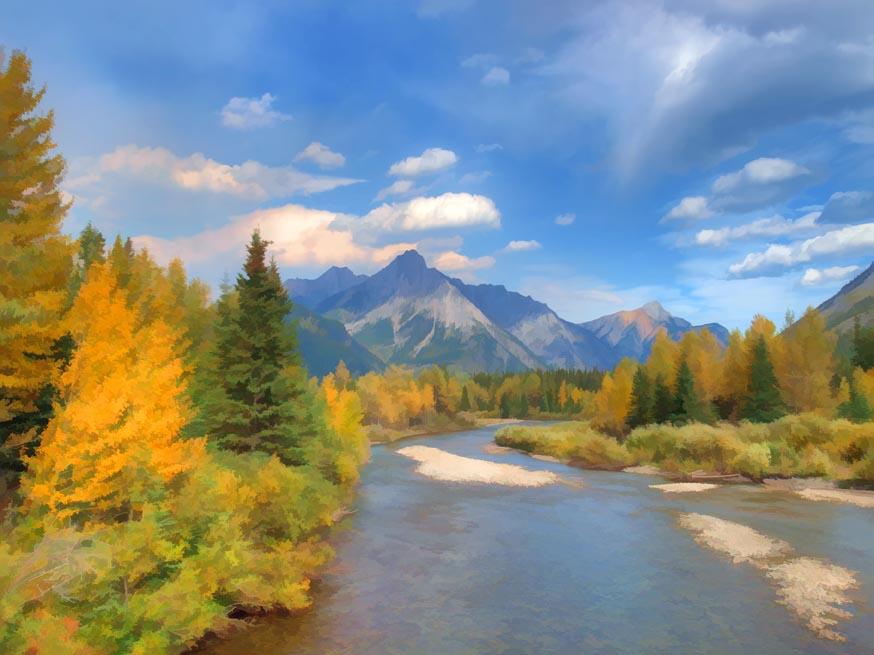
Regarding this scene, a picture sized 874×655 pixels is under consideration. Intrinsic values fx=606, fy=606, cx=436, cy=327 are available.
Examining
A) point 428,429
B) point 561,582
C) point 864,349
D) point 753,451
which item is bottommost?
point 428,429

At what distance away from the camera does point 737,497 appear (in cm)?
4756

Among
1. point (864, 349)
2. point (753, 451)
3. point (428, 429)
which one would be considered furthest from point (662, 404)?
point (428, 429)

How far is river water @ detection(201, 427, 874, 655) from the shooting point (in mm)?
20641

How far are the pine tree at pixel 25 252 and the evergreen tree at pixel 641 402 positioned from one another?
7140 cm

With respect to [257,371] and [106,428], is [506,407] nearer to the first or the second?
[257,371]

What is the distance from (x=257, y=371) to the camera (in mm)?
33906

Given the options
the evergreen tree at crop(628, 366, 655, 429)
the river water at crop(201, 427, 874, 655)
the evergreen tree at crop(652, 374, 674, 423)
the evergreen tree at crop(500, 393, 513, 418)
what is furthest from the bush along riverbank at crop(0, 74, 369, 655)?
the evergreen tree at crop(500, 393, 513, 418)

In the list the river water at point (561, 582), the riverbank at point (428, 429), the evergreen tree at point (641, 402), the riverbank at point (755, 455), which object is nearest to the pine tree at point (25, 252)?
the river water at point (561, 582)

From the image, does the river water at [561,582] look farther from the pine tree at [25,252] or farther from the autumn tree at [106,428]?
the pine tree at [25,252]

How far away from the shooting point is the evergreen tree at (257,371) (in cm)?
3347

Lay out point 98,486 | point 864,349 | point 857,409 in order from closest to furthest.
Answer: point 98,486
point 857,409
point 864,349

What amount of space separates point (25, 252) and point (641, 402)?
7382 centimetres

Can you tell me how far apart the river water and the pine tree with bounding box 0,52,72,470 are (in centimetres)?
1121

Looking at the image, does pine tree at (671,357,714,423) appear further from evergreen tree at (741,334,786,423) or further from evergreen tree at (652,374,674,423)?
evergreen tree at (741,334,786,423)
